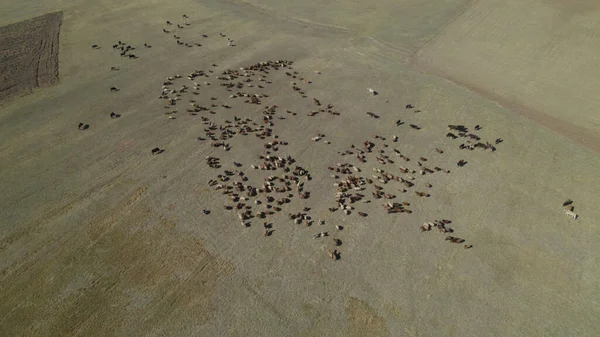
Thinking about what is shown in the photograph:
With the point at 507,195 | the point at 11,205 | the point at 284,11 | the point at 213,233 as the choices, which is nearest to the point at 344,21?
the point at 284,11

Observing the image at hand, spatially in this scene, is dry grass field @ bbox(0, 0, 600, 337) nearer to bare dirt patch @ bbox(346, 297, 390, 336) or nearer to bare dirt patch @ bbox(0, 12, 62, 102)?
bare dirt patch @ bbox(346, 297, 390, 336)

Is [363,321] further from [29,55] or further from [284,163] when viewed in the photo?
[29,55]

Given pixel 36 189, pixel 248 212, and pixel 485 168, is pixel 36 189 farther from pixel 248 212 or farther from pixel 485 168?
pixel 485 168

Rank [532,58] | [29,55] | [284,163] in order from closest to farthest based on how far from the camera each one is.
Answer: [284,163]
[29,55]
[532,58]

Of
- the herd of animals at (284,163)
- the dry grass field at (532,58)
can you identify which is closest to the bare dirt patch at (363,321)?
the herd of animals at (284,163)

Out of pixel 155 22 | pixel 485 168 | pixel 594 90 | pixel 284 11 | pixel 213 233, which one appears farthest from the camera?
pixel 284 11

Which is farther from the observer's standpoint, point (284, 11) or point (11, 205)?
point (284, 11)

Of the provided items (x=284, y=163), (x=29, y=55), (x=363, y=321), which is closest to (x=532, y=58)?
(x=284, y=163)
